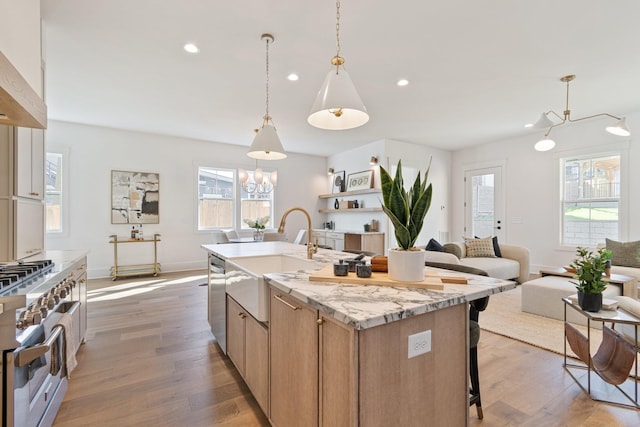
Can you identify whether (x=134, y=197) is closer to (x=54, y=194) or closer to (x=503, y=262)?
(x=54, y=194)

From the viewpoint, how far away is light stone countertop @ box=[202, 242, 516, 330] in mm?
945

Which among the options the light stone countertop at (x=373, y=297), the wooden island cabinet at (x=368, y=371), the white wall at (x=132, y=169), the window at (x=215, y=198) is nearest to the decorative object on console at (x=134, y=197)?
the white wall at (x=132, y=169)

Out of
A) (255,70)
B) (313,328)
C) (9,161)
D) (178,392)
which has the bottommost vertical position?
(178,392)

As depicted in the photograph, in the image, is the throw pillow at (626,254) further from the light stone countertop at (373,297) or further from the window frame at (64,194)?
the window frame at (64,194)

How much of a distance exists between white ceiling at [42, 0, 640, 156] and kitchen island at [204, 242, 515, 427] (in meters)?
2.15

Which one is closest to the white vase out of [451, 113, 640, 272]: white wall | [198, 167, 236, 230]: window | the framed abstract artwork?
[451, 113, 640, 272]: white wall

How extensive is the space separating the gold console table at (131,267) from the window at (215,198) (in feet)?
3.32

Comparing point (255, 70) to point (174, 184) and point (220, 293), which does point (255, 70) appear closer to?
point (220, 293)

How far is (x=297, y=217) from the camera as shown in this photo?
7.36m

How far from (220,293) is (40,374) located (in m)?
1.14

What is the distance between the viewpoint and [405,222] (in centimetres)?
129

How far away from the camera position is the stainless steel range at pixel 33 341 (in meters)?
1.03

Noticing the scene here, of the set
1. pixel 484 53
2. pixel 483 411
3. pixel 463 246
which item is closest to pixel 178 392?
pixel 483 411

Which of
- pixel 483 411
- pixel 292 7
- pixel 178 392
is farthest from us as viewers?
pixel 292 7
